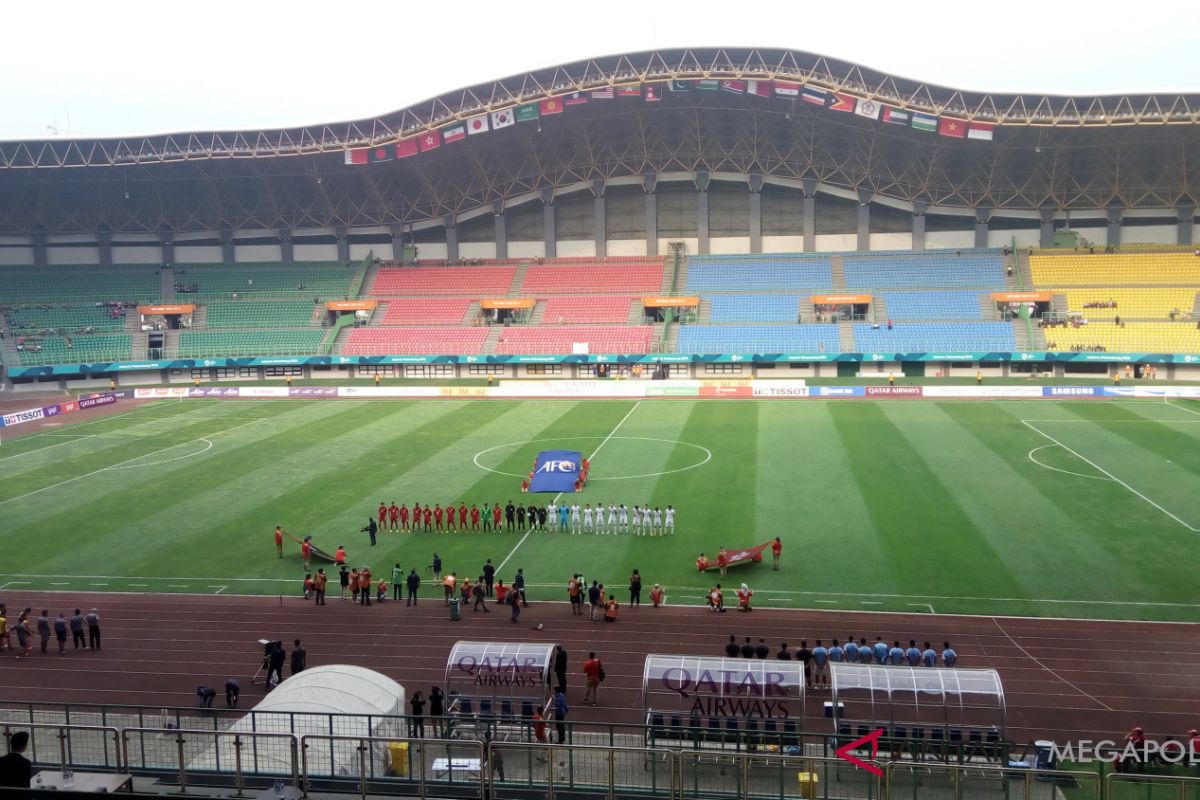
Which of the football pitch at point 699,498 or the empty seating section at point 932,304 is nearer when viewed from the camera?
the football pitch at point 699,498

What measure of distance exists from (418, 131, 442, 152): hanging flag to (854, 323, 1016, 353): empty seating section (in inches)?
1377

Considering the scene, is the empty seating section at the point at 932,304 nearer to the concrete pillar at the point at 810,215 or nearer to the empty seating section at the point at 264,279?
the concrete pillar at the point at 810,215

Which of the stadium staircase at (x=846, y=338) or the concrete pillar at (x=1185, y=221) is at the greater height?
the concrete pillar at (x=1185, y=221)

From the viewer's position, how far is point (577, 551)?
95.3 feet

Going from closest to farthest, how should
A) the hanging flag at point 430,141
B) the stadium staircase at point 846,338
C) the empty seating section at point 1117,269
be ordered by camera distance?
the stadium staircase at point 846,338 → the hanging flag at point 430,141 → the empty seating section at point 1117,269

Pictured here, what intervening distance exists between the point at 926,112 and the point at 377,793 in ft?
217

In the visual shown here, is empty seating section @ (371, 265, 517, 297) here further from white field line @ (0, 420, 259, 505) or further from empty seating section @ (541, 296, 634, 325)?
white field line @ (0, 420, 259, 505)

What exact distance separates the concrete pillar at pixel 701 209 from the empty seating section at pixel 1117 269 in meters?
26.7

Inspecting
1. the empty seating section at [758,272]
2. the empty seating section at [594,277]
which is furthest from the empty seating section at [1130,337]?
the empty seating section at [594,277]

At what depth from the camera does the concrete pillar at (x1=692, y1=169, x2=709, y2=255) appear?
7900 centimetres

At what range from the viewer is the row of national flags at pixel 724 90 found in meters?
65.5

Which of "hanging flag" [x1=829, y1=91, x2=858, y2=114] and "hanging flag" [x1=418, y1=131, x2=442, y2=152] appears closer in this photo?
"hanging flag" [x1=829, y1=91, x2=858, y2=114]

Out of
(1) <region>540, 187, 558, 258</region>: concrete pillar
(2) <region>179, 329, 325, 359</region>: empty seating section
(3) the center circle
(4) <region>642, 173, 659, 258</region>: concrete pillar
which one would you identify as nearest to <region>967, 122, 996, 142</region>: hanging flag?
(4) <region>642, 173, 659, 258</region>: concrete pillar

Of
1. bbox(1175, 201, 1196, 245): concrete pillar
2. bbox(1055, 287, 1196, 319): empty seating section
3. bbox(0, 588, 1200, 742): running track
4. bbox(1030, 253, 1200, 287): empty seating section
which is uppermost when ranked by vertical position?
bbox(1175, 201, 1196, 245): concrete pillar
